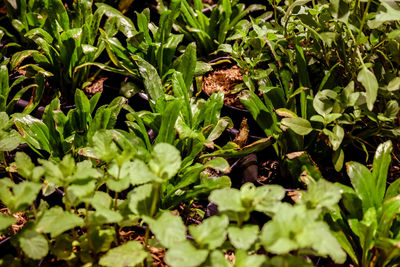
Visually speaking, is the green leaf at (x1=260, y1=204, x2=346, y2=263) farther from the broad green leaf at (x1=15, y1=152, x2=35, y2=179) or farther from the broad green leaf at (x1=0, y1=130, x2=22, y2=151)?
the broad green leaf at (x1=0, y1=130, x2=22, y2=151)

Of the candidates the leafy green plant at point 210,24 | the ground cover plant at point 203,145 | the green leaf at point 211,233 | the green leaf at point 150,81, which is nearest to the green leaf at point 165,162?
the ground cover plant at point 203,145

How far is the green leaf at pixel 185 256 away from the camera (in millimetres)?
755

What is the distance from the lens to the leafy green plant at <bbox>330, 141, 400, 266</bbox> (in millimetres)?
996

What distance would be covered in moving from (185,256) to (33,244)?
0.30 meters

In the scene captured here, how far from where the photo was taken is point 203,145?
4.15 ft

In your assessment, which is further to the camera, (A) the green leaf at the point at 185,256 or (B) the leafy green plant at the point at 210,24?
(B) the leafy green plant at the point at 210,24

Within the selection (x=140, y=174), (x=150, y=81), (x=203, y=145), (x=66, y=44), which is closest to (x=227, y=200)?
(x=140, y=174)

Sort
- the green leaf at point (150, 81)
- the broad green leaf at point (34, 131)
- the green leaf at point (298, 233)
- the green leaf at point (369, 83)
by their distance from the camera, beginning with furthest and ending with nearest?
1. the green leaf at point (150, 81)
2. the broad green leaf at point (34, 131)
3. the green leaf at point (369, 83)
4. the green leaf at point (298, 233)

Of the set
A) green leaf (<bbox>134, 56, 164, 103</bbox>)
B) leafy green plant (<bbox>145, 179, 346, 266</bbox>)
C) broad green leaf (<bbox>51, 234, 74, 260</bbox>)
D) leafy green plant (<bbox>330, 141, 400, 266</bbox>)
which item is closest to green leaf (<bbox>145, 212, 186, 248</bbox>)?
leafy green plant (<bbox>145, 179, 346, 266</bbox>)

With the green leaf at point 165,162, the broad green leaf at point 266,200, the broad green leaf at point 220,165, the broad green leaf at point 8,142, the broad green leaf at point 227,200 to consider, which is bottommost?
the broad green leaf at point 220,165

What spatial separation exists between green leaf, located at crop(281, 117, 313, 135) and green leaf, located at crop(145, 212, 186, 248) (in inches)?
21.1

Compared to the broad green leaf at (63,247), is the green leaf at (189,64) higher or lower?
higher

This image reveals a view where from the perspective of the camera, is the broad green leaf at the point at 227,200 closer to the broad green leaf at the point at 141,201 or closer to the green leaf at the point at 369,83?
the broad green leaf at the point at 141,201

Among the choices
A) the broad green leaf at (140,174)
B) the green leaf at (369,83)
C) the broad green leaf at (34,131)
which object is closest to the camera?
the broad green leaf at (140,174)
